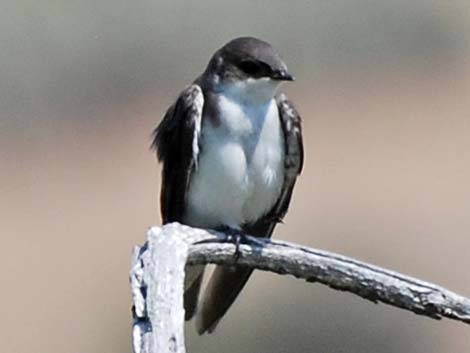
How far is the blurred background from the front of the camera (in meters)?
8.17

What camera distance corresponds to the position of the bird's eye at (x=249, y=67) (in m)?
4.27

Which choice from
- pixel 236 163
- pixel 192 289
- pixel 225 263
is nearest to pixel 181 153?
pixel 236 163

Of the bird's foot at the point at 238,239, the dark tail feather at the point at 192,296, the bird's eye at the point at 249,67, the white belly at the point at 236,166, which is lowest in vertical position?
the dark tail feather at the point at 192,296

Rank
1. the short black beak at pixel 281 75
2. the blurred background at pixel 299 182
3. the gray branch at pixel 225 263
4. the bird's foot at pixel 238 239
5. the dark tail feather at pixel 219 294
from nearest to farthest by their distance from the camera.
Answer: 1. the gray branch at pixel 225 263
2. the bird's foot at pixel 238 239
3. the short black beak at pixel 281 75
4. the dark tail feather at pixel 219 294
5. the blurred background at pixel 299 182

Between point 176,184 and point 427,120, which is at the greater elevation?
point 427,120

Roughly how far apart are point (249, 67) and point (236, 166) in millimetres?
233

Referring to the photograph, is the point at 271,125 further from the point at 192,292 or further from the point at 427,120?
the point at 427,120

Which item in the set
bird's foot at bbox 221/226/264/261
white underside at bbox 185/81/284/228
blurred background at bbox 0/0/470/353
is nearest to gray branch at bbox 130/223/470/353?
bird's foot at bbox 221/226/264/261

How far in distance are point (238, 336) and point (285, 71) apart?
391 cm

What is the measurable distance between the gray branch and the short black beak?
49 centimetres

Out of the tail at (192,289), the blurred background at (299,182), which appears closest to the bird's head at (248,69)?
the tail at (192,289)

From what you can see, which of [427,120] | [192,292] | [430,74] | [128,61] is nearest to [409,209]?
[427,120]

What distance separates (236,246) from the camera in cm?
Answer: 387

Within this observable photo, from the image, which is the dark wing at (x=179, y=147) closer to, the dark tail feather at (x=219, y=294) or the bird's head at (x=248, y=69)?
the bird's head at (x=248, y=69)
